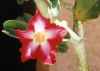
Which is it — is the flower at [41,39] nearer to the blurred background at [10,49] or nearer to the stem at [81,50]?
the stem at [81,50]

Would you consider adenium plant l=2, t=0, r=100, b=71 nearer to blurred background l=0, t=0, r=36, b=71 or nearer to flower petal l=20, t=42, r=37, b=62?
flower petal l=20, t=42, r=37, b=62

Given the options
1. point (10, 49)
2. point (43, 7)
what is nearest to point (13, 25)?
point (43, 7)

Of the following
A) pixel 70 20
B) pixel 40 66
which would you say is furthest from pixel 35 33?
pixel 40 66

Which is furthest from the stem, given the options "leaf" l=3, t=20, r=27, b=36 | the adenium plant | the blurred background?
the blurred background

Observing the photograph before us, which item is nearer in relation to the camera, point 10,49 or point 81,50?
point 81,50

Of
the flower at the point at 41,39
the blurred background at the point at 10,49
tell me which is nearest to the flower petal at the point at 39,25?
the flower at the point at 41,39

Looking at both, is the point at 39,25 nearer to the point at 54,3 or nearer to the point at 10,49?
the point at 54,3
